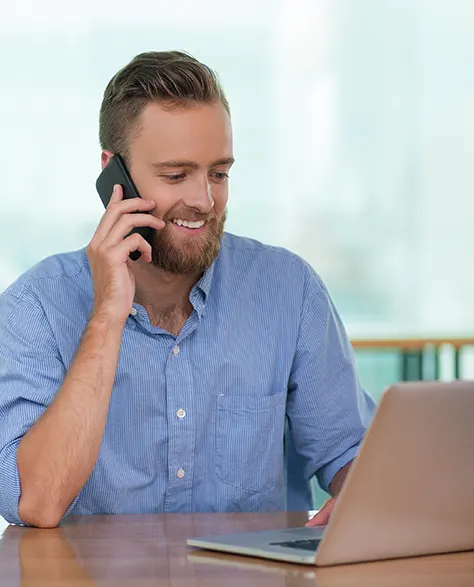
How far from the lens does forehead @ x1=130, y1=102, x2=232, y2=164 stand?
1.96 meters

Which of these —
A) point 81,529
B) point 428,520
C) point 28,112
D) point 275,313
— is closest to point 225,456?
point 275,313

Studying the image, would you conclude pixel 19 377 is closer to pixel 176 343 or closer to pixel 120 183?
pixel 176 343

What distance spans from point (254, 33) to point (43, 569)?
3908 mm

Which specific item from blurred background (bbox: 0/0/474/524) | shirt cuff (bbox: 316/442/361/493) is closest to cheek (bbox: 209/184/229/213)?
shirt cuff (bbox: 316/442/361/493)

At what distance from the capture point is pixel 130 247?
6.39 feet

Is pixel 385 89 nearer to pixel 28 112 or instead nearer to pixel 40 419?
pixel 28 112

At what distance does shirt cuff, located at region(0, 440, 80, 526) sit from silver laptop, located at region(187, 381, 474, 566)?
47 centimetres

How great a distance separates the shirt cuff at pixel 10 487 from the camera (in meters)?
1.74

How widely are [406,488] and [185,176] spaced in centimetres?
86

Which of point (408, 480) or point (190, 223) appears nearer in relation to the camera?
point (408, 480)

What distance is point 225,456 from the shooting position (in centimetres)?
200

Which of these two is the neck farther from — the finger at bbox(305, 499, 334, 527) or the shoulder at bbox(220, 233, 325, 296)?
the finger at bbox(305, 499, 334, 527)

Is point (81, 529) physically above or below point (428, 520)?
below

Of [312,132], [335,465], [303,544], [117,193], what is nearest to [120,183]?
[117,193]
